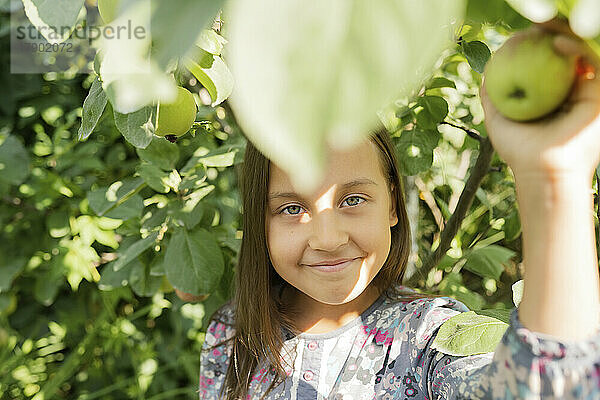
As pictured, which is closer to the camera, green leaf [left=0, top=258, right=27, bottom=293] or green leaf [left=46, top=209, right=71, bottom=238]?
green leaf [left=46, top=209, right=71, bottom=238]

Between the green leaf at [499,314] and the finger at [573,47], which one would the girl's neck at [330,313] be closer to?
the green leaf at [499,314]

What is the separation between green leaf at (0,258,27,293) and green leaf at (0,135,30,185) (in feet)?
0.75

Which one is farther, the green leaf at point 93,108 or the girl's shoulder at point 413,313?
the girl's shoulder at point 413,313

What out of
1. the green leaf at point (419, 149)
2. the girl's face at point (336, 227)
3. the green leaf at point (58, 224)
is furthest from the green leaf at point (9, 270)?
the green leaf at point (419, 149)

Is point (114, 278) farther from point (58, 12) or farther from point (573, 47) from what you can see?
point (573, 47)

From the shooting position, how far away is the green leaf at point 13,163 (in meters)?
1.52

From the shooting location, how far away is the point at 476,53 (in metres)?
0.80

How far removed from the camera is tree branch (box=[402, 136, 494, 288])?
40.8 inches

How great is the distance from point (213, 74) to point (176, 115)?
0.19 feet

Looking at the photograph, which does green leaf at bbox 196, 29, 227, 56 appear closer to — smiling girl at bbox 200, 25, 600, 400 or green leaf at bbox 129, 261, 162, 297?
smiling girl at bbox 200, 25, 600, 400

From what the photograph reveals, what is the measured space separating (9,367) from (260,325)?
114 centimetres

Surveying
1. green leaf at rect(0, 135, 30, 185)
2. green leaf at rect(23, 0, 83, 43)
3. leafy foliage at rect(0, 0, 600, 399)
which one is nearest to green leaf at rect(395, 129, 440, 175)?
leafy foliage at rect(0, 0, 600, 399)

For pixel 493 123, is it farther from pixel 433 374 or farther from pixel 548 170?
pixel 433 374

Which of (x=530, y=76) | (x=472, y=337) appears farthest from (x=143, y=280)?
(x=530, y=76)
